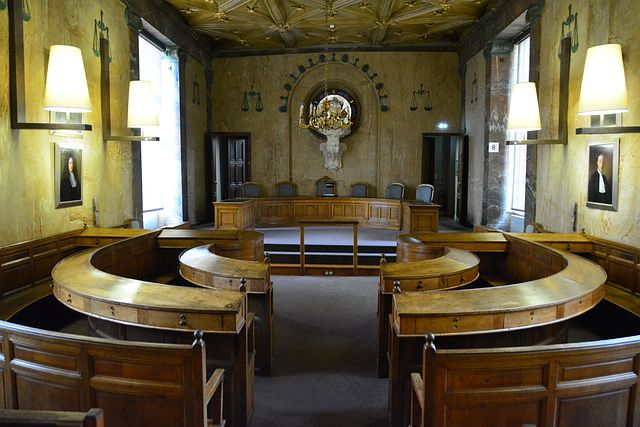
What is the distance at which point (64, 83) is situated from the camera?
495 cm

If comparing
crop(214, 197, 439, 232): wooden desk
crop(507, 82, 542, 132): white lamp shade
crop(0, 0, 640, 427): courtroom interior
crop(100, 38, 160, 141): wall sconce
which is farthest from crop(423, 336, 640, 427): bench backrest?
crop(214, 197, 439, 232): wooden desk

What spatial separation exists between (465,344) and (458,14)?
339 inches

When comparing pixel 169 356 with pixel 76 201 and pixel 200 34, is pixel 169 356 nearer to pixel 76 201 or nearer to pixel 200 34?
pixel 76 201

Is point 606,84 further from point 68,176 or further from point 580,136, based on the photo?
point 68,176

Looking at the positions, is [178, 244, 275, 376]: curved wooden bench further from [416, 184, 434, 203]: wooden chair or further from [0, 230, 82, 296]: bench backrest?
[416, 184, 434, 203]: wooden chair

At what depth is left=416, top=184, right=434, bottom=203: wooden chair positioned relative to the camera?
1113 cm

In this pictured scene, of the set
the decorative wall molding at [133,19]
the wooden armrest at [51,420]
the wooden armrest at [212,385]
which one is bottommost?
the wooden armrest at [212,385]

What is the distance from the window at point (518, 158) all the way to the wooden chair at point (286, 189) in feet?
18.4

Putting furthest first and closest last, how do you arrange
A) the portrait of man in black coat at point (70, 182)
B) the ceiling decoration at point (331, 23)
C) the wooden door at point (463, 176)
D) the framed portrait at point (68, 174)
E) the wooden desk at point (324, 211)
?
the wooden door at point (463, 176)
the wooden desk at point (324, 211)
the ceiling decoration at point (331, 23)
the portrait of man in black coat at point (70, 182)
the framed portrait at point (68, 174)

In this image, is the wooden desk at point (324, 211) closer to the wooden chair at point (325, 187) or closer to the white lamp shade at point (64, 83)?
the wooden chair at point (325, 187)

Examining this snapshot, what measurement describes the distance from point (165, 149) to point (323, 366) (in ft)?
25.5

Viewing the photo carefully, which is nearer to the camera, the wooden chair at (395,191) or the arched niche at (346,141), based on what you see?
the wooden chair at (395,191)

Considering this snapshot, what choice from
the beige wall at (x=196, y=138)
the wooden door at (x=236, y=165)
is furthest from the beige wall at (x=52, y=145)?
the wooden door at (x=236, y=165)

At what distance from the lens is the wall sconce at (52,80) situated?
480cm
